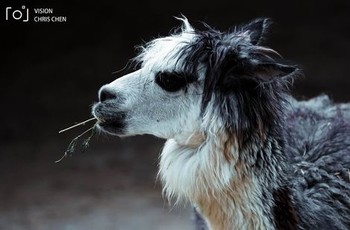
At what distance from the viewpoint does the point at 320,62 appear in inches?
352

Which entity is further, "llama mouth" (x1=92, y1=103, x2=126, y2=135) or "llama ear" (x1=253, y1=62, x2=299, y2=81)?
"llama mouth" (x1=92, y1=103, x2=126, y2=135)

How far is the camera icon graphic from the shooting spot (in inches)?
292

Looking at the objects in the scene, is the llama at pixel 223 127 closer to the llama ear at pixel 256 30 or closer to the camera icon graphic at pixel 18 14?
the llama ear at pixel 256 30

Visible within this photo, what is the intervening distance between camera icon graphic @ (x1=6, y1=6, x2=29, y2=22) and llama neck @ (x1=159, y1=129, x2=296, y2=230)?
4.63 metres

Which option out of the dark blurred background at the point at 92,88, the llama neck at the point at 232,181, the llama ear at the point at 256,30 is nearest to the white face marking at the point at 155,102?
the llama neck at the point at 232,181

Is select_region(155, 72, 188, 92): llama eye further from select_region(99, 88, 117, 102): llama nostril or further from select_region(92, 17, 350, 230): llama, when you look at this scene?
select_region(99, 88, 117, 102): llama nostril

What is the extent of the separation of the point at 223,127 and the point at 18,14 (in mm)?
4940

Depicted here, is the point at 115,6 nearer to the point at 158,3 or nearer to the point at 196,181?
the point at 158,3

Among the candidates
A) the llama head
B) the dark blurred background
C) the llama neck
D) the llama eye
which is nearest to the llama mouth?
the llama head

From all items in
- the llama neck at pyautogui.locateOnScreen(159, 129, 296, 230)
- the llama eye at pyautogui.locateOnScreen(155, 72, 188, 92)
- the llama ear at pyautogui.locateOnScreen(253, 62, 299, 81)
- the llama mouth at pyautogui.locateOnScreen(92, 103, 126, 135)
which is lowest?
the llama neck at pyautogui.locateOnScreen(159, 129, 296, 230)

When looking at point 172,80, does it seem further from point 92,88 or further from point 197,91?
point 92,88

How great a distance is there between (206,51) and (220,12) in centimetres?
627

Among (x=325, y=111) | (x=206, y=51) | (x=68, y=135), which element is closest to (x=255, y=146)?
(x=206, y=51)

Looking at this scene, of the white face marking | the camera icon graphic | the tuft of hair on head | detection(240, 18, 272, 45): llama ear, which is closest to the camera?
the tuft of hair on head
